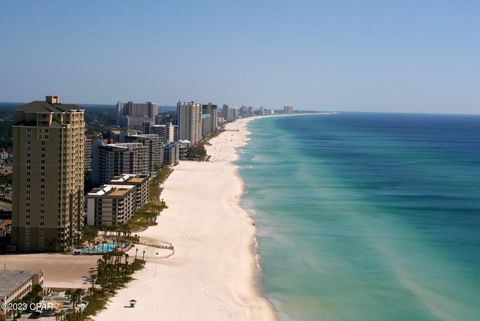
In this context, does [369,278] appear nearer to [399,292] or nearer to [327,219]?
[399,292]

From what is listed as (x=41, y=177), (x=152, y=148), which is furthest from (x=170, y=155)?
(x=41, y=177)

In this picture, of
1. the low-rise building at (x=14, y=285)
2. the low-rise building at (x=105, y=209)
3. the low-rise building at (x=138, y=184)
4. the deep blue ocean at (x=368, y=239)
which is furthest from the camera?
the low-rise building at (x=138, y=184)

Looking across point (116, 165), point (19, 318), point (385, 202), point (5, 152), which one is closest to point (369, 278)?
point (19, 318)

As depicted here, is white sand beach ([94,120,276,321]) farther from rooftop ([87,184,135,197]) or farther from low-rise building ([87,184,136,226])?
rooftop ([87,184,135,197])

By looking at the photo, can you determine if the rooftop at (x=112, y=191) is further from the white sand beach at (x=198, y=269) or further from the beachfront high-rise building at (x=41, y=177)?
the beachfront high-rise building at (x=41, y=177)

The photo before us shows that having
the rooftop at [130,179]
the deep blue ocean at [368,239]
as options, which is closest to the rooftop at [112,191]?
the rooftop at [130,179]

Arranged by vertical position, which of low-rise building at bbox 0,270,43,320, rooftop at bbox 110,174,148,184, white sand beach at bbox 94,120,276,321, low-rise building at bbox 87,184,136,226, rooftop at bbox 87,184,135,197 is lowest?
white sand beach at bbox 94,120,276,321

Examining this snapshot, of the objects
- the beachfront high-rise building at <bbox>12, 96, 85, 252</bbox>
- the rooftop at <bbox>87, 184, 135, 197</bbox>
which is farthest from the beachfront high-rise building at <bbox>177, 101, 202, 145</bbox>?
the beachfront high-rise building at <bbox>12, 96, 85, 252</bbox>
